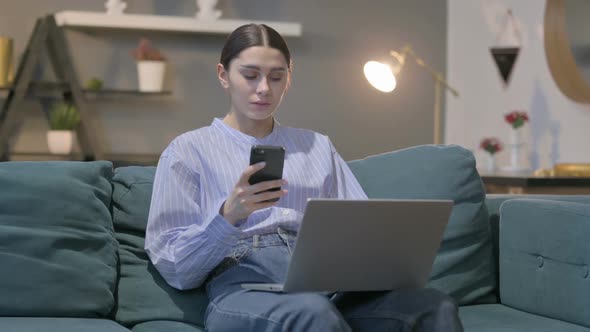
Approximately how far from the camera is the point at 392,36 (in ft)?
17.9

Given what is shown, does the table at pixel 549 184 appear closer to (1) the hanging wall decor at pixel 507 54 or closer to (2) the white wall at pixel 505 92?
(2) the white wall at pixel 505 92

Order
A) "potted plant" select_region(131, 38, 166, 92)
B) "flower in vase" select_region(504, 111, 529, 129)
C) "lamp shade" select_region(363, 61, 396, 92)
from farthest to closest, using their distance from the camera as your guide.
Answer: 1. "potted plant" select_region(131, 38, 166, 92)
2. "flower in vase" select_region(504, 111, 529, 129)
3. "lamp shade" select_region(363, 61, 396, 92)

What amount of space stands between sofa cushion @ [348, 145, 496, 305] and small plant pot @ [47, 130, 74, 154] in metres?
2.61

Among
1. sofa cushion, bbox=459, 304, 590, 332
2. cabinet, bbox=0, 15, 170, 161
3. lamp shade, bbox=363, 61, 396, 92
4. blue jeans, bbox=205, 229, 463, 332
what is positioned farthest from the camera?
cabinet, bbox=0, 15, 170, 161

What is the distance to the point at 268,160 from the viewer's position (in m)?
1.73

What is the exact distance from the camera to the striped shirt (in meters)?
1.87

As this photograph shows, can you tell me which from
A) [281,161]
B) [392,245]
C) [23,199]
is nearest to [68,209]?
[23,199]

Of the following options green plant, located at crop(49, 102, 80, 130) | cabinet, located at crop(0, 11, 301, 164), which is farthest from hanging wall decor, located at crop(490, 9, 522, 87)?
green plant, located at crop(49, 102, 80, 130)

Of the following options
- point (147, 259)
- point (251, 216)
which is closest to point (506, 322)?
point (251, 216)

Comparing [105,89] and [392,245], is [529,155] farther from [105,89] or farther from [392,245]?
[392,245]

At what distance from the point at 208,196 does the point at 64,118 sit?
9.29 ft

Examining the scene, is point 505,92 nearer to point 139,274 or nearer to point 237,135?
point 237,135

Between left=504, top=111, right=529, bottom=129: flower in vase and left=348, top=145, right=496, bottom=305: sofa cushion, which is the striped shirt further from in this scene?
left=504, top=111, right=529, bottom=129: flower in vase

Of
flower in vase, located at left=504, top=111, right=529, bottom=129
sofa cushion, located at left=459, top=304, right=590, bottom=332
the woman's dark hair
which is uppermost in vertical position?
the woman's dark hair
